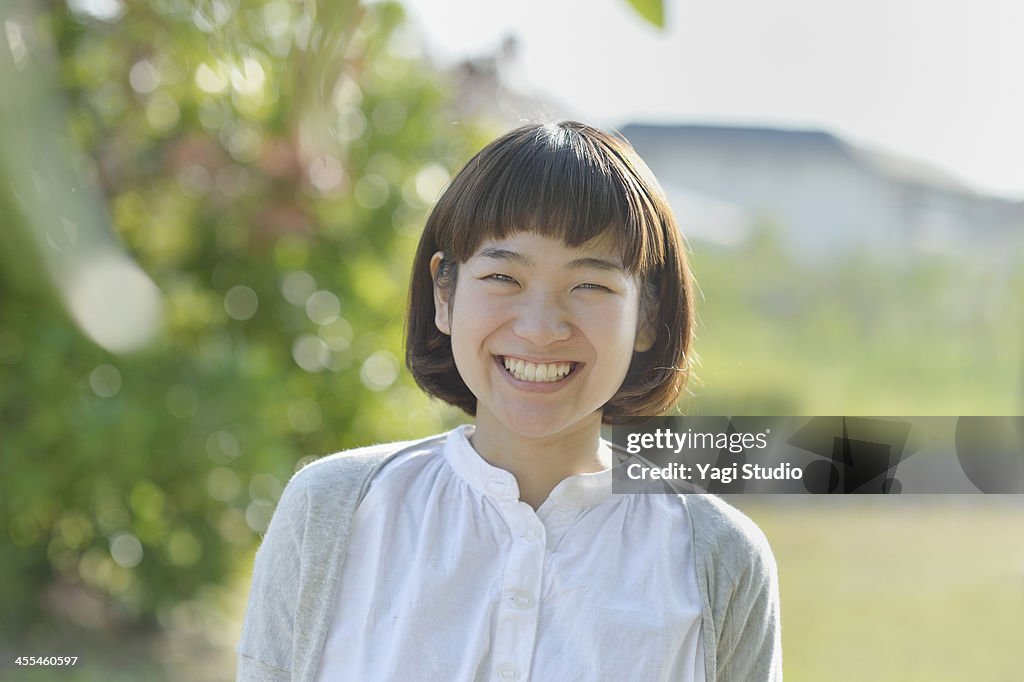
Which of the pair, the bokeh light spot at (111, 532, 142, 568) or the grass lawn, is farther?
the bokeh light spot at (111, 532, 142, 568)

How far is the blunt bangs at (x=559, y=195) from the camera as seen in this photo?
82cm

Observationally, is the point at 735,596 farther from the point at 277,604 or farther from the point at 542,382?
the point at 277,604

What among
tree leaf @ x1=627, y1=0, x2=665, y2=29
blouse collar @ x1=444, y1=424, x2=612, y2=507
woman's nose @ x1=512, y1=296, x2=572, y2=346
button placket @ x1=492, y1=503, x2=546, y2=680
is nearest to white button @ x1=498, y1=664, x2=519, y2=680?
button placket @ x1=492, y1=503, x2=546, y2=680

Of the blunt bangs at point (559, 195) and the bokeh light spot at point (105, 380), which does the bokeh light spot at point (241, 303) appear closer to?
the bokeh light spot at point (105, 380)

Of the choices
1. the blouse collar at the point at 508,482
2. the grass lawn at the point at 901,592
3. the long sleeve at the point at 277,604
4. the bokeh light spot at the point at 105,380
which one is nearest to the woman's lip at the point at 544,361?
the blouse collar at the point at 508,482

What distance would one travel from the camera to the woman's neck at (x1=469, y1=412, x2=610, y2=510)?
0.88 metres

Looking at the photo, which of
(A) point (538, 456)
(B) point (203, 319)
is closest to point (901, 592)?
(A) point (538, 456)

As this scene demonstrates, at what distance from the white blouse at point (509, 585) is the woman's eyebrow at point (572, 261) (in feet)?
0.57

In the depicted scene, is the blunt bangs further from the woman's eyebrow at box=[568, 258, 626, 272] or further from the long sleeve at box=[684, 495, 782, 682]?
the long sleeve at box=[684, 495, 782, 682]

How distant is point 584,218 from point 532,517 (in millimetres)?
240

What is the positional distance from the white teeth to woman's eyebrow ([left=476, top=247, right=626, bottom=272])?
0.08m

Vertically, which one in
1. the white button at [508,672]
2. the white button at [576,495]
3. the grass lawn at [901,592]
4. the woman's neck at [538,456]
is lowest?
the grass lawn at [901,592]

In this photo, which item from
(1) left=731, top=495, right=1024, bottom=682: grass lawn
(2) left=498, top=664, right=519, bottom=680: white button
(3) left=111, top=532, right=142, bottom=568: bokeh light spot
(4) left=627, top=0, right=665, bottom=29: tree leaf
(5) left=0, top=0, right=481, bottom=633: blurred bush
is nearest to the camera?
(4) left=627, top=0, right=665, bottom=29: tree leaf

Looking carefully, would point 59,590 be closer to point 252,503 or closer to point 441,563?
point 252,503
